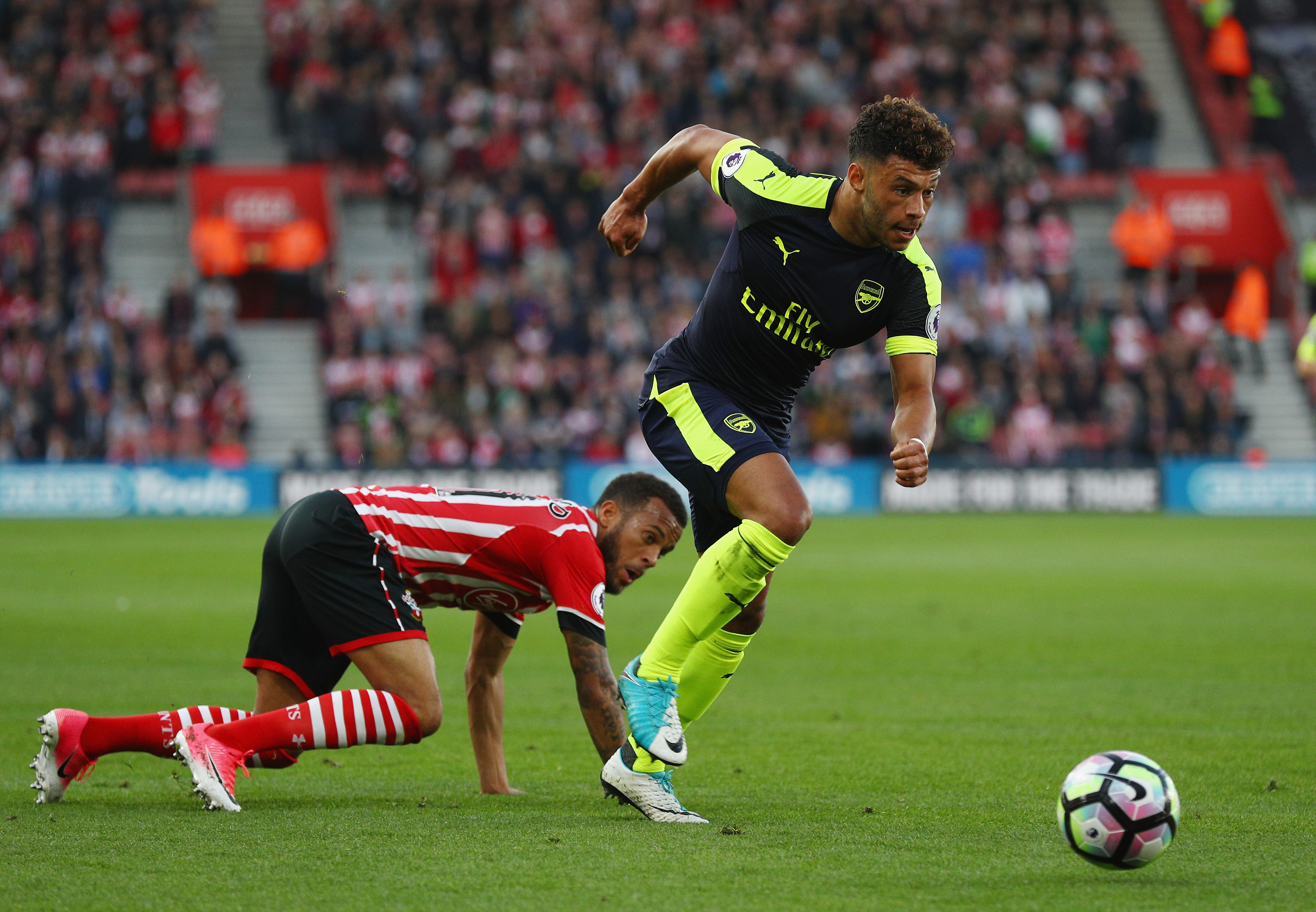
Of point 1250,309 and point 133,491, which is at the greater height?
point 1250,309

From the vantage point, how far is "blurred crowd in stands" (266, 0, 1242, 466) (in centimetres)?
2589

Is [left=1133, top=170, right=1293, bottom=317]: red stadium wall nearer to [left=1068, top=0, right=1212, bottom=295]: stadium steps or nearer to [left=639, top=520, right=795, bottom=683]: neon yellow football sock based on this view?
[left=1068, top=0, right=1212, bottom=295]: stadium steps

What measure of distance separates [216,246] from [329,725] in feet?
77.4

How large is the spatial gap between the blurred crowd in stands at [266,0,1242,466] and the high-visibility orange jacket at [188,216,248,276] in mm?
2123

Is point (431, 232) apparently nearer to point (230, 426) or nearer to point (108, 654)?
point (230, 426)

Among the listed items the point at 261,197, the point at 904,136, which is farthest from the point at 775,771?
the point at 261,197

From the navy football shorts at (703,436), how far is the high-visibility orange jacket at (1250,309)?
2582 centimetres

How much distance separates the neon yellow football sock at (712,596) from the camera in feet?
Answer: 17.2

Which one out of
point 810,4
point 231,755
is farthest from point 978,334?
point 231,755

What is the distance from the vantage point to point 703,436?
5.49m

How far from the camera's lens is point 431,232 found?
27.7 metres

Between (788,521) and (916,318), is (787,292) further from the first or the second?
(788,521)

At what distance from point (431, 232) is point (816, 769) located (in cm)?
2224

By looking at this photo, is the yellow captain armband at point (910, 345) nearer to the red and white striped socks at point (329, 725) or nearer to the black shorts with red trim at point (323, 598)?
the black shorts with red trim at point (323, 598)
